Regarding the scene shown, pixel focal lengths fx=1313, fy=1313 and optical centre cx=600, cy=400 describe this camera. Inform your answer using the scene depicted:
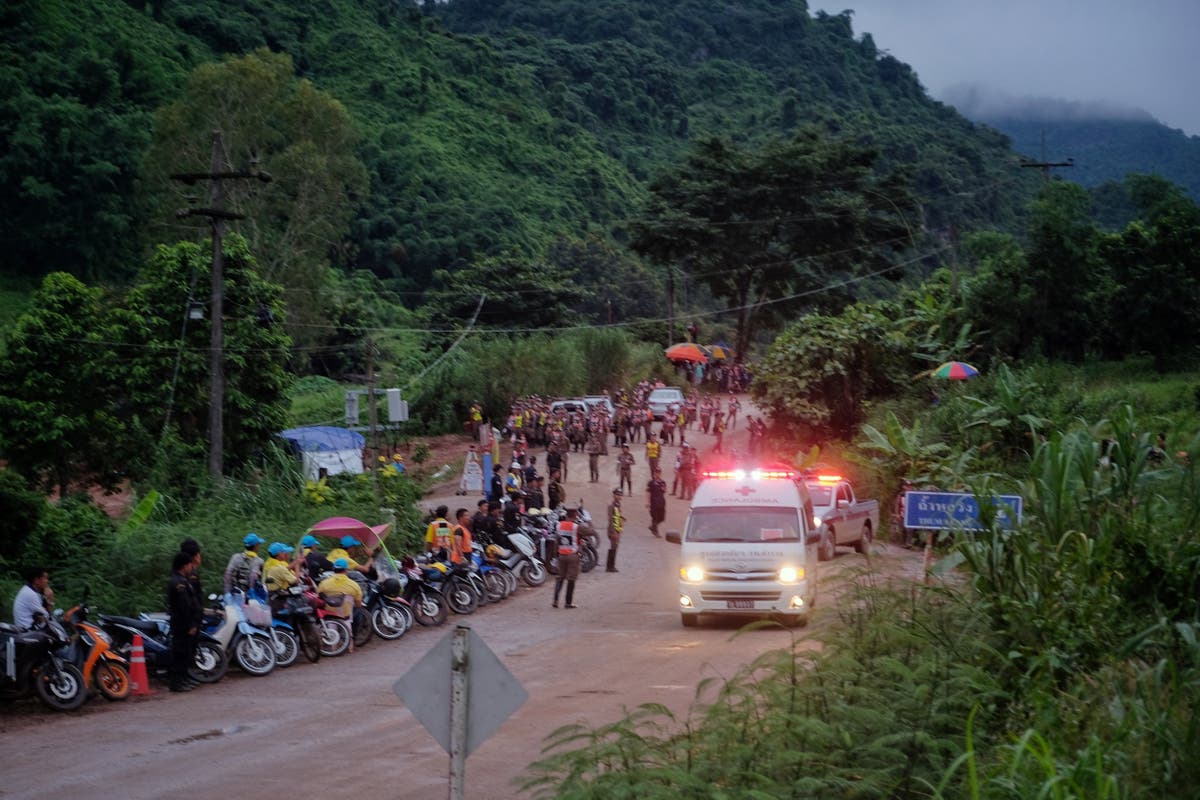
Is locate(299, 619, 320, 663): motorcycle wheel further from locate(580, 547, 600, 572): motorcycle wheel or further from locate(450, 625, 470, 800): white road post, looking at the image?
locate(450, 625, 470, 800): white road post

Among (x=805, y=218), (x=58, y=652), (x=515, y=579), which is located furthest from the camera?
(x=805, y=218)

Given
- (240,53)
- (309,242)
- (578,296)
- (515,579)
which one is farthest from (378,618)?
(240,53)

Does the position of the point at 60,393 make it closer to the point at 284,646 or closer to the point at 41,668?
the point at 284,646

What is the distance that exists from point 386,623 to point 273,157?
1423 inches

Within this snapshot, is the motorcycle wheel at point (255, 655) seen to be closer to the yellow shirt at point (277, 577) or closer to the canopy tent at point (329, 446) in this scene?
the yellow shirt at point (277, 577)

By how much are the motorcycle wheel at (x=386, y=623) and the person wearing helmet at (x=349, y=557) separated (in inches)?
27.5

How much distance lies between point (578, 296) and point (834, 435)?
22279mm

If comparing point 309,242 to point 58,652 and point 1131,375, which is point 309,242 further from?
point 58,652

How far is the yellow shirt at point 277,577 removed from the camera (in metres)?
17.8

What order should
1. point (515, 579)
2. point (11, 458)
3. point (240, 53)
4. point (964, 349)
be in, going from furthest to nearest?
point (240, 53)
point (964, 349)
point (11, 458)
point (515, 579)

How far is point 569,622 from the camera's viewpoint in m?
20.9

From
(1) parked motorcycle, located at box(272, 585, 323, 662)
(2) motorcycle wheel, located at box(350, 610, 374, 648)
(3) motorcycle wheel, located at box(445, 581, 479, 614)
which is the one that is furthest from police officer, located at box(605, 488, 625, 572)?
(1) parked motorcycle, located at box(272, 585, 323, 662)

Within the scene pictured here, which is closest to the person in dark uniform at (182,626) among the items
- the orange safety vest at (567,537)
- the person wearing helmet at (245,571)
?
the person wearing helmet at (245,571)

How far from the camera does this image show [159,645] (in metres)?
16.0
